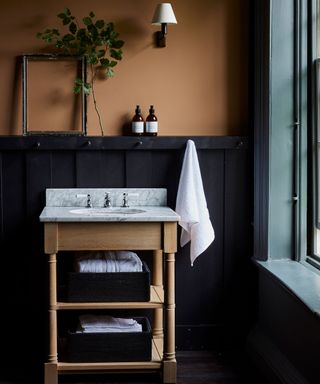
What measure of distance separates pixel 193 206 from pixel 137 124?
60 centimetres

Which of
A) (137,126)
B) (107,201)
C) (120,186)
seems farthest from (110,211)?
(137,126)

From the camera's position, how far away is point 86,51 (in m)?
4.07

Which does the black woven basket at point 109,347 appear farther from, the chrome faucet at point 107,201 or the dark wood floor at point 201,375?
the chrome faucet at point 107,201

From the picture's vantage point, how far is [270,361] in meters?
3.59

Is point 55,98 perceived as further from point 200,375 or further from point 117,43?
point 200,375

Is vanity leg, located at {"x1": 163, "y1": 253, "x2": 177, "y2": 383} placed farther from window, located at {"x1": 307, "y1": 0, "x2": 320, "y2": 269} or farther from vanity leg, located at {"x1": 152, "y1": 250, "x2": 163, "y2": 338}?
window, located at {"x1": 307, "y1": 0, "x2": 320, "y2": 269}

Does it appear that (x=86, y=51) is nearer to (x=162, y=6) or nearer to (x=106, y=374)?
(x=162, y=6)

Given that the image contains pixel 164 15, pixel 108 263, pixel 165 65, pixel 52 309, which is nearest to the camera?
pixel 52 309

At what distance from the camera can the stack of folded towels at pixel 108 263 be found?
3.62 metres

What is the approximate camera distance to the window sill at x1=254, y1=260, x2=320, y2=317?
3.03 m

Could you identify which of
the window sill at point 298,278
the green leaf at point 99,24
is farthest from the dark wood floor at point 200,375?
the green leaf at point 99,24

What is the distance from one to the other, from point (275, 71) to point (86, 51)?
1.12 metres

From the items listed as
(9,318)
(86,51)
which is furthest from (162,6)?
(9,318)

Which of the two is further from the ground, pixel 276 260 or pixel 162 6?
pixel 162 6
